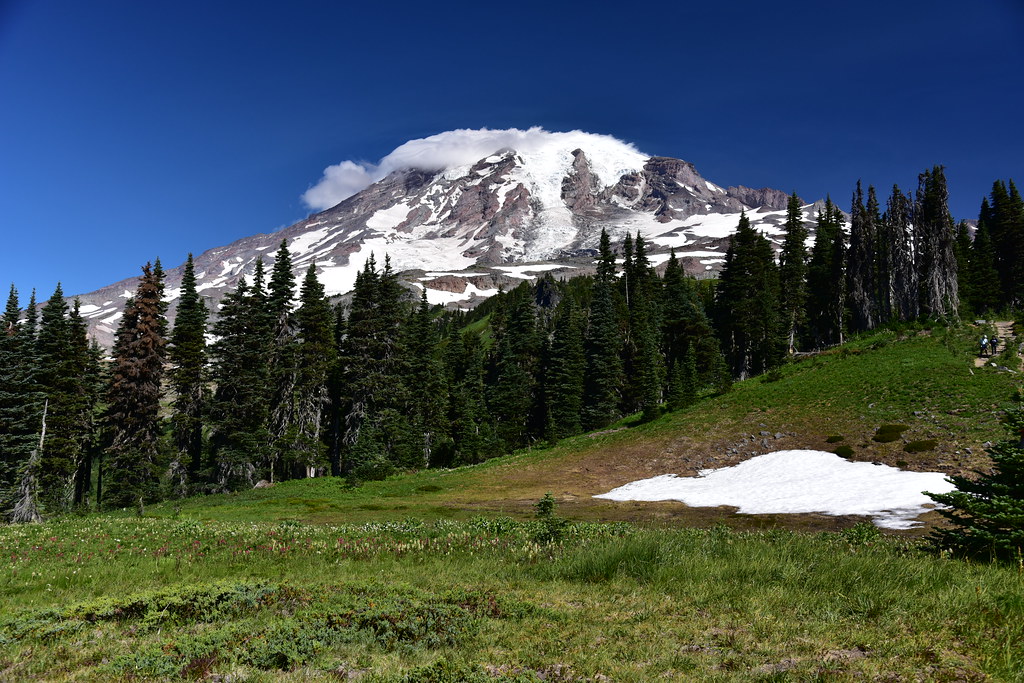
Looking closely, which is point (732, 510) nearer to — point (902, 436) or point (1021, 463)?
point (902, 436)

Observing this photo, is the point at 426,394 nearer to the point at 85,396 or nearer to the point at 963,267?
the point at 85,396

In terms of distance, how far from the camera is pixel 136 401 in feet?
127

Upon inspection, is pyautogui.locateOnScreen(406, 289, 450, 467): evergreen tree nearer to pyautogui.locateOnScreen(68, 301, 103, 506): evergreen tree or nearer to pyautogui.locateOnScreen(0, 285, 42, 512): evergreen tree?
pyautogui.locateOnScreen(68, 301, 103, 506): evergreen tree

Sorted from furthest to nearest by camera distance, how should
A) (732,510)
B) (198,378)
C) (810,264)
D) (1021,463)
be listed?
(810,264)
(198,378)
(732,510)
(1021,463)

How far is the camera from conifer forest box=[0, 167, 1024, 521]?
37.9 metres

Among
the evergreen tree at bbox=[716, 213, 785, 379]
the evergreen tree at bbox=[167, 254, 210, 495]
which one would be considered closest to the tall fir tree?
the evergreen tree at bbox=[167, 254, 210, 495]

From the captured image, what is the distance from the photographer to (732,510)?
2316 cm

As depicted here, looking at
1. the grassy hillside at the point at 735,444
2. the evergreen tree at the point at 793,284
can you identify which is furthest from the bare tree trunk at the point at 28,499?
the evergreen tree at the point at 793,284

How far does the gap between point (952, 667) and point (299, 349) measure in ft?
158

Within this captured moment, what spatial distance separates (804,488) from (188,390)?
44.0 metres

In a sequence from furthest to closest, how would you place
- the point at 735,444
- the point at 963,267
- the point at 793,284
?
1. the point at 793,284
2. the point at 963,267
3. the point at 735,444

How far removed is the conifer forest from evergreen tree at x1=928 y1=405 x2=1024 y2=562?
110ft

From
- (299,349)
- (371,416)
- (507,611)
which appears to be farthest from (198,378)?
(507,611)

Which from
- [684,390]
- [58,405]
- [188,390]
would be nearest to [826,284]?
[684,390]
